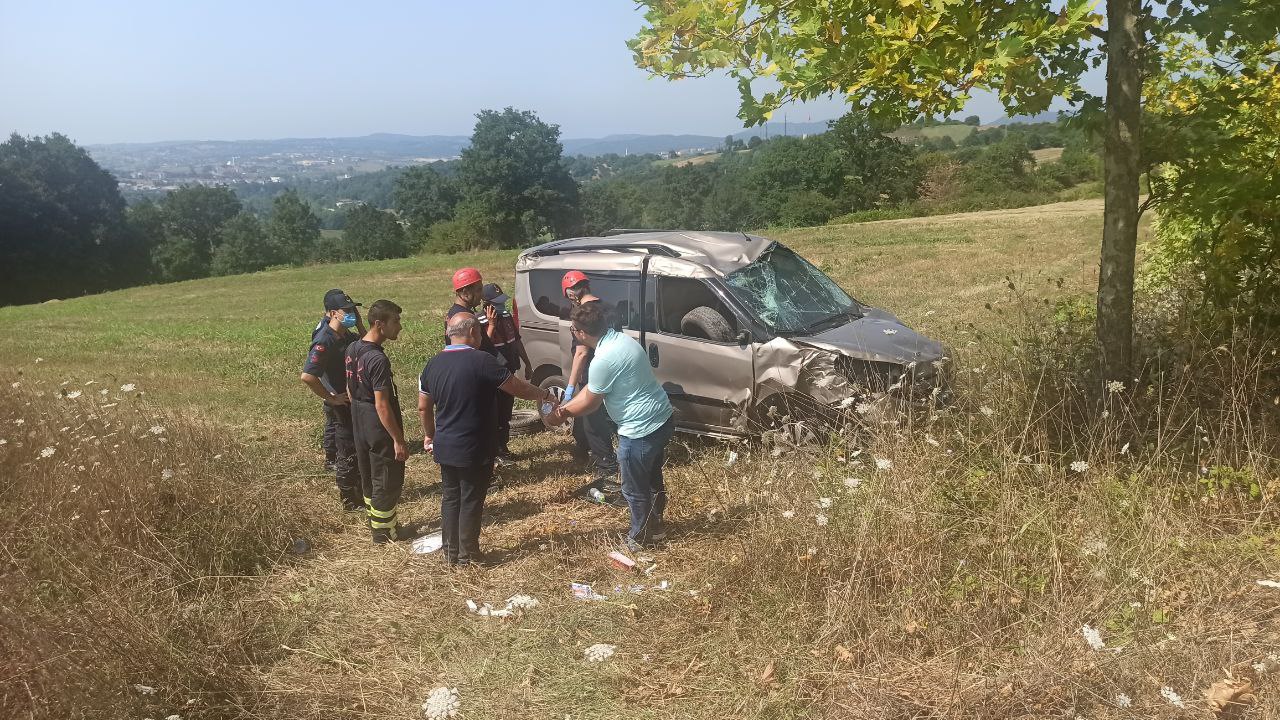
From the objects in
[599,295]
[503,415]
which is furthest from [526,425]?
[599,295]

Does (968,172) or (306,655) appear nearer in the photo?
(306,655)

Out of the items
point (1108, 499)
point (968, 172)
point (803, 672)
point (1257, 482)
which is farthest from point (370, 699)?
point (968, 172)

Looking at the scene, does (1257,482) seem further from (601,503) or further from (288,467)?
(288,467)

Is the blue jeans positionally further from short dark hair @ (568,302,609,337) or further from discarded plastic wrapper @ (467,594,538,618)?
discarded plastic wrapper @ (467,594,538,618)

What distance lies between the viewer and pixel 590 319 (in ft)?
16.0

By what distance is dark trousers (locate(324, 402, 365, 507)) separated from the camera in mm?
6094

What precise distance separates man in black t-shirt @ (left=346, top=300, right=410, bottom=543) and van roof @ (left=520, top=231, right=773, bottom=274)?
207cm

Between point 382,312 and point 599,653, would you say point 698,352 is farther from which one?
point 599,653

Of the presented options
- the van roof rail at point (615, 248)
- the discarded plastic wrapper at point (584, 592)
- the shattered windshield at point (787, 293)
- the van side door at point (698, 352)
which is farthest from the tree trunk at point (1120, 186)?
the discarded plastic wrapper at point (584, 592)

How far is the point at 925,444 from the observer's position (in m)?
4.72

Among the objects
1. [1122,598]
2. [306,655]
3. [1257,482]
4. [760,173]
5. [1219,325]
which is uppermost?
[760,173]

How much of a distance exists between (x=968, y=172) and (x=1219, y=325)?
5933 centimetres

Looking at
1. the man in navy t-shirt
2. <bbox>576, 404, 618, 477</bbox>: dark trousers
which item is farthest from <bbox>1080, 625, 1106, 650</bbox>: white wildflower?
<bbox>576, 404, 618, 477</bbox>: dark trousers

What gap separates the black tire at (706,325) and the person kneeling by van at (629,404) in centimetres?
140
